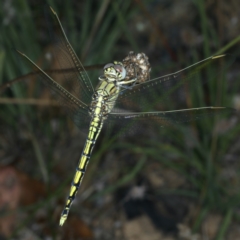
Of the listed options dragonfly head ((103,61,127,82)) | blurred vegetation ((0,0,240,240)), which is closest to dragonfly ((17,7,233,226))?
dragonfly head ((103,61,127,82))

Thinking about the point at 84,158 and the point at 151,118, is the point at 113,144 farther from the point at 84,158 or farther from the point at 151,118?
the point at 151,118

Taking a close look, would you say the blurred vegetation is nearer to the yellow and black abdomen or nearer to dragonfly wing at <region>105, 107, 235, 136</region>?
the yellow and black abdomen

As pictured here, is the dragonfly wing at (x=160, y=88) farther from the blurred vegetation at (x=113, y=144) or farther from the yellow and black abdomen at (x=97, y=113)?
the blurred vegetation at (x=113, y=144)

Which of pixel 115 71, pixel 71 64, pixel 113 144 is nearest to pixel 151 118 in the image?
pixel 115 71

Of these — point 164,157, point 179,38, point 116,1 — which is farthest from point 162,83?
point 179,38

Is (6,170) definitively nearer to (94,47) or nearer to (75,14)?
(94,47)

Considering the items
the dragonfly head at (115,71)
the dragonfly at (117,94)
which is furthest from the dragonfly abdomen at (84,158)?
the dragonfly head at (115,71)
